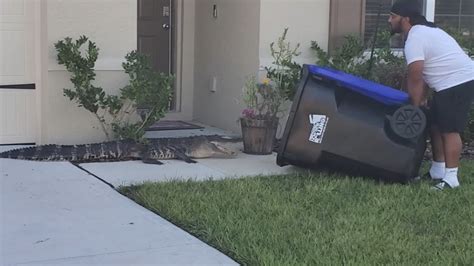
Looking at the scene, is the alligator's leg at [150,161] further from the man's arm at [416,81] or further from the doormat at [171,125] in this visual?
the man's arm at [416,81]

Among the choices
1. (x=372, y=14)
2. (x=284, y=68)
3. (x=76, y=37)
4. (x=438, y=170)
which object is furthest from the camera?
(x=372, y=14)

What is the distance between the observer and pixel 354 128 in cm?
606

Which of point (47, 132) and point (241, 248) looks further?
point (47, 132)

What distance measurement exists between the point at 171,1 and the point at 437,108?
4.44 m

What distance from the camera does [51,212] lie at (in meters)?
5.07

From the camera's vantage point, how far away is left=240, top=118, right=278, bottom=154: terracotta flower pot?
738 cm

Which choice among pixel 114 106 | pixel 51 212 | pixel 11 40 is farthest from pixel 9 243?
pixel 11 40

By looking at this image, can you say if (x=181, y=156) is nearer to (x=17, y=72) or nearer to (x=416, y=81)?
(x=17, y=72)

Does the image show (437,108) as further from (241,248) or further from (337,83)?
(241,248)

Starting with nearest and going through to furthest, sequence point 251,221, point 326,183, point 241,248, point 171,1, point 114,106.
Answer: point 241,248, point 251,221, point 326,183, point 114,106, point 171,1

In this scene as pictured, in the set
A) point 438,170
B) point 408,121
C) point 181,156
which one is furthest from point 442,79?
point 181,156

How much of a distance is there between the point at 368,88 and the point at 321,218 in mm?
1506

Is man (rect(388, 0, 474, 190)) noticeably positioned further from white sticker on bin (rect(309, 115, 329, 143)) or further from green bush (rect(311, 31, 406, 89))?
green bush (rect(311, 31, 406, 89))

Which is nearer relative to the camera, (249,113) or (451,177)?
(451,177)
